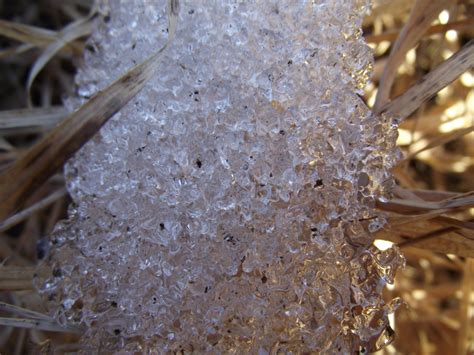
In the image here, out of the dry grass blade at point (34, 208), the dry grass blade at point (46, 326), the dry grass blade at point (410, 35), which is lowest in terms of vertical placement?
the dry grass blade at point (46, 326)

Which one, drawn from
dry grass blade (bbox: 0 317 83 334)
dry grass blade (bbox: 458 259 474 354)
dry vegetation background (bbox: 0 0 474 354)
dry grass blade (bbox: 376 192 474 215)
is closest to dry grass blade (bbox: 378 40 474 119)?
dry vegetation background (bbox: 0 0 474 354)

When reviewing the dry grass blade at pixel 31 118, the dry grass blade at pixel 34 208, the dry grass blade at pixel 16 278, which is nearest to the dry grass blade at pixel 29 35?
the dry grass blade at pixel 31 118

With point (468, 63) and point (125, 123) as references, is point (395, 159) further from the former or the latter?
point (125, 123)

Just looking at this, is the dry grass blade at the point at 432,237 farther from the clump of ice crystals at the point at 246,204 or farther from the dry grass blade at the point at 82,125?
the dry grass blade at the point at 82,125

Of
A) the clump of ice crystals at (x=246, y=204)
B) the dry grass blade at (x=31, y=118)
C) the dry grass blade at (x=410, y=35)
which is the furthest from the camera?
the dry grass blade at (x=31, y=118)

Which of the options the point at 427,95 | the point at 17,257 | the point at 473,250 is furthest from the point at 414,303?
the point at 17,257

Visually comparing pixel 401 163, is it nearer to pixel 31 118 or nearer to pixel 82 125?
pixel 82 125
